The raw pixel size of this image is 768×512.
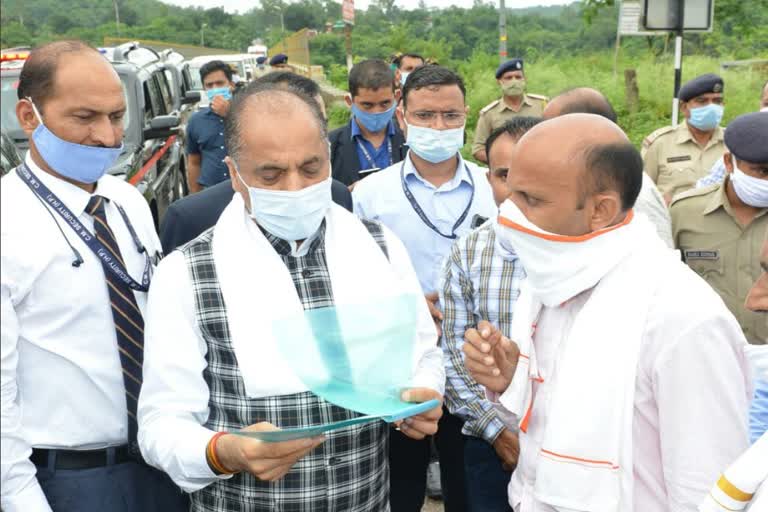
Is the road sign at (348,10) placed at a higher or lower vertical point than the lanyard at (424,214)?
higher

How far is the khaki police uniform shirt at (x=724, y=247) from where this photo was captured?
3.60 m

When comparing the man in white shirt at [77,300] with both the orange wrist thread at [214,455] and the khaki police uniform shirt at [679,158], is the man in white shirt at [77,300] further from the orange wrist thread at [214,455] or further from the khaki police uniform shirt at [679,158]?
the khaki police uniform shirt at [679,158]

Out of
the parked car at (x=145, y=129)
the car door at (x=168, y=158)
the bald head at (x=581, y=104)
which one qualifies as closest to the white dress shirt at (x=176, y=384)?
the bald head at (x=581, y=104)

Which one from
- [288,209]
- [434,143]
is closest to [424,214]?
[434,143]

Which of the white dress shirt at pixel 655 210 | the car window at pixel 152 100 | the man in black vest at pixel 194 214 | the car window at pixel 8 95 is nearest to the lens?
the man in black vest at pixel 194 214

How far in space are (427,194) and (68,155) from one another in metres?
1.86

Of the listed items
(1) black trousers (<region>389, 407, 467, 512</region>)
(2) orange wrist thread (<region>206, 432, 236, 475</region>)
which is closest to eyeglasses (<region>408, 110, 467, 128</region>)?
(1) black trousers (<region>389, 407, 467, 512</region>)

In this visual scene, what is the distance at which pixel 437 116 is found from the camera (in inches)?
151

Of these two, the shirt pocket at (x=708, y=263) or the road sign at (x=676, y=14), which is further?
the road sign at (x=676, y=14)

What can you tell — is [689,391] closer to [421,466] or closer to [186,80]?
[421,466]

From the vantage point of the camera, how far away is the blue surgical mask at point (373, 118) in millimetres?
4992

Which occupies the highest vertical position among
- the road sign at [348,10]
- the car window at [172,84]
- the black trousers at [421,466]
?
the road sign at [348,10]

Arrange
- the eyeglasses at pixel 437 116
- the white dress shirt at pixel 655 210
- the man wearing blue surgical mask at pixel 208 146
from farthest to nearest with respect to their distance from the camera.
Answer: the man wearing blue surgical mask at pixel 208 146, the eyeglasses at pixel 437 116, the white dress shirt at pixel 655 210

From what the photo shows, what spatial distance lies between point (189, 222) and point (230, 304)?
46.3 inches
